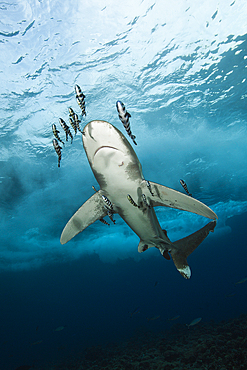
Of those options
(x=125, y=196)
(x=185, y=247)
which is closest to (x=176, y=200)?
(x=125, y=196)

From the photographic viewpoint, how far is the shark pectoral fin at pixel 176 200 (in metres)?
3.51

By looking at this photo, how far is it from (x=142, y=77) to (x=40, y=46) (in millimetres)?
5334

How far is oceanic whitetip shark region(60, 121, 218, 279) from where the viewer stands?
2.94 meters

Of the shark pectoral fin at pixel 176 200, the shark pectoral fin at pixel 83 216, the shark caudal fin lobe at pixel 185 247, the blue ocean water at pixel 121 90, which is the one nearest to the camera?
the shark pectoral fin at pixel 176 200

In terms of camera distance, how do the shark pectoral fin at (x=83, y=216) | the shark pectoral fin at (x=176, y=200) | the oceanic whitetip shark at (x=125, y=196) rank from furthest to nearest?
1. the shark pectoral fin at (x=83, y=216)
2. the shark pectoral fin at (x=176, y=200)
3. the oceanic whitetip shark at (x=125, y=196)

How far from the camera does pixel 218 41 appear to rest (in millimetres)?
9320

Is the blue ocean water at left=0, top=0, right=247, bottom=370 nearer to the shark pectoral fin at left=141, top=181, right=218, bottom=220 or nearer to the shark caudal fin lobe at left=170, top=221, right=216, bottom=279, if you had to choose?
the shark pectoral fin at left=141, top=181, right=218, bottom=220

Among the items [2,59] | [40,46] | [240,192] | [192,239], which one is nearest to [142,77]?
[40,46]

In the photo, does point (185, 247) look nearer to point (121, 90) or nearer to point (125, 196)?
point (125, 196)

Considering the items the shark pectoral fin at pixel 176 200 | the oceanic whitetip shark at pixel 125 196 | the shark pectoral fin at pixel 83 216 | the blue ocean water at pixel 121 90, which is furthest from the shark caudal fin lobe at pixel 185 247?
the blue ocean water at pixel 121 90

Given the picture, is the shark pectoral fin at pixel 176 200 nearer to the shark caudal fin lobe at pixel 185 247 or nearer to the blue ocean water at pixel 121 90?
the shark caudal fin lobe at pixel 185 247

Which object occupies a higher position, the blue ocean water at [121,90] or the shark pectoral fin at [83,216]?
the blue ocean water at [121,90]

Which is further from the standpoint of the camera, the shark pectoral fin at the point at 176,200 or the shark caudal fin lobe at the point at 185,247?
the shark caudal fin lobe at the point at 185,247

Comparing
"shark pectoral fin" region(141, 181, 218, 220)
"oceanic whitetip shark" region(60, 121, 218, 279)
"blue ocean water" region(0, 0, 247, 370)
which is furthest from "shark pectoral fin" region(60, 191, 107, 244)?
"blue ocean water" region(0, 0, 247, 370)
